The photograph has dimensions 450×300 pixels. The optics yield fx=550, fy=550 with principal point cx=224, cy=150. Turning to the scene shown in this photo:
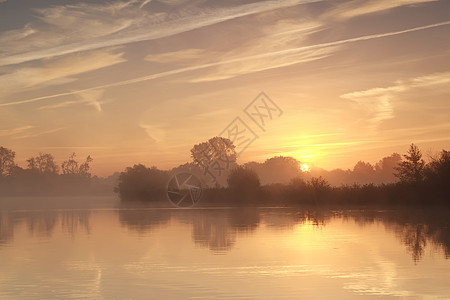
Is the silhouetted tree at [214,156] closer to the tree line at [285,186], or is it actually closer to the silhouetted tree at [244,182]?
the tree line at [285,186]

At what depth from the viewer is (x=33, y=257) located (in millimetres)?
14586

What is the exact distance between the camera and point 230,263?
1313cm

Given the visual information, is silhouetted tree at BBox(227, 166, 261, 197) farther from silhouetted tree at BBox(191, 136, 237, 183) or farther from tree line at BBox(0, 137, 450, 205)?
silhouetted tree at BBox(191, 136, 237, 183)

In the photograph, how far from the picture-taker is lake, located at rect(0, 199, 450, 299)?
9773 millimetres

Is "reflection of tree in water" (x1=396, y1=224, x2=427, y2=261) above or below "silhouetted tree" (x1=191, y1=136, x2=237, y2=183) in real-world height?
below

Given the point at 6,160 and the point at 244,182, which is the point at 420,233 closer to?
the point at 244,182

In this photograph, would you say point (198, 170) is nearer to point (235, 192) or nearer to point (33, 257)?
point (235, 192)

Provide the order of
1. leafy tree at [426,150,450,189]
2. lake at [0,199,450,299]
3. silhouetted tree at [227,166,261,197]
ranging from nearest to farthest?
1. lake at [0,199,450,299]
2. leafy tree at [426,150,450,189]
3. silhouetted tree at [227,166,261,197]

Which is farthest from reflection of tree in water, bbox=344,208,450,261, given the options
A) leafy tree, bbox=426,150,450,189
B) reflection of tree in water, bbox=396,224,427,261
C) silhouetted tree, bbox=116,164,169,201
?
silhouetted tree, bbox=116,164,169,201

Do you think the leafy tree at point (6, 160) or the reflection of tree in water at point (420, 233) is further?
the leafy tree at point (6, 160)

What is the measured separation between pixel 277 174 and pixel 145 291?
106356 millimetres

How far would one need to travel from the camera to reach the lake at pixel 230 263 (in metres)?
9.77

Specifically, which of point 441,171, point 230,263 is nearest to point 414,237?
point 230,263

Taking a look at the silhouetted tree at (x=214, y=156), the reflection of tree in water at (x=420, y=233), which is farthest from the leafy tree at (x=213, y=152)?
the reflection of tree in water at (x=420, y=233)
